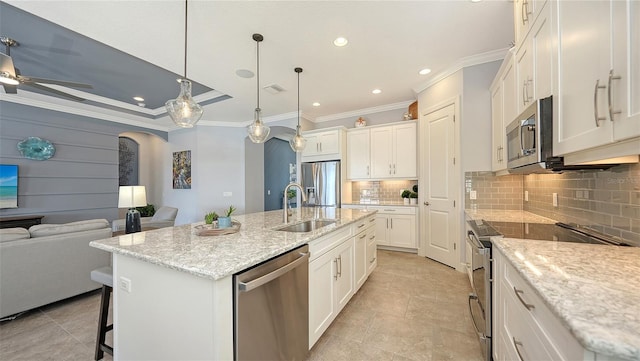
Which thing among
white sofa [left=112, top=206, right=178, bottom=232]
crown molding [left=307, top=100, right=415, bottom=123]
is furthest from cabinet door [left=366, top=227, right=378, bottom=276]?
white sofa [left=112, top=206, right=178, bottom=232]

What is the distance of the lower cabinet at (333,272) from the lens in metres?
1.69

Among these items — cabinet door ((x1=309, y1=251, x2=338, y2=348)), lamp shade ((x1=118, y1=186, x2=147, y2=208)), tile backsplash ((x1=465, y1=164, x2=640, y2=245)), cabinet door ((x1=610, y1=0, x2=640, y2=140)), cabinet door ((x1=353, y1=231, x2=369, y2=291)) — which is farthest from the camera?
lamp shade ((x1=118, y1=186, x2=147, y2=208))

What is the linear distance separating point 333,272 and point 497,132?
2.39 metres

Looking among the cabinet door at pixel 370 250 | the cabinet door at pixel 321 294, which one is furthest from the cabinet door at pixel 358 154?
the cabinet door at pixel 321 294

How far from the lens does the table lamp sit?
3.24 metres

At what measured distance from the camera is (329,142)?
4.79 meters

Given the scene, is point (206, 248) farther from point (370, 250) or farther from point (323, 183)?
point (323, 183)

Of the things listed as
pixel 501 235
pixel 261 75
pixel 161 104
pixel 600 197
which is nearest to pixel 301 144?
pixel 261 75

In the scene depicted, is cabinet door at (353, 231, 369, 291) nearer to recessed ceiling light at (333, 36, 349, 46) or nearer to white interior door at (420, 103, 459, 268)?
white interior door at (420, 103, 459, 268)

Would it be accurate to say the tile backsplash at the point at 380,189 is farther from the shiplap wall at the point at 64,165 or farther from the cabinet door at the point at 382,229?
the shiplap wall at the point at 64,165

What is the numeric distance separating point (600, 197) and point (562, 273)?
1.04 metres

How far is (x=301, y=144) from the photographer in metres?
3.44

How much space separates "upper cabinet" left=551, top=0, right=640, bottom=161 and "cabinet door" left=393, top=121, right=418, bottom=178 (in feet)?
9.75

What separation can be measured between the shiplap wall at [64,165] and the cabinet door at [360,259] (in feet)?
18.5
